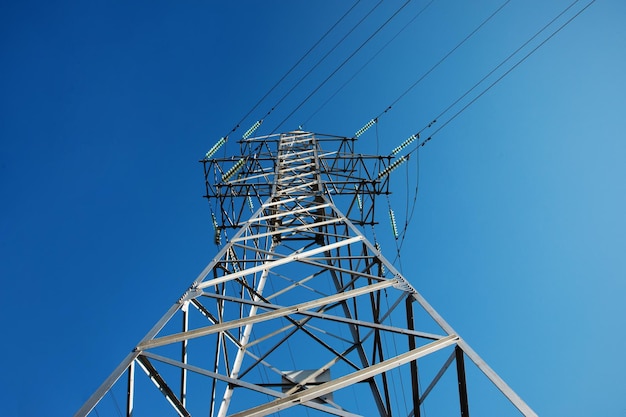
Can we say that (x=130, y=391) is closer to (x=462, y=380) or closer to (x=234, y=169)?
(x=462, y=380)

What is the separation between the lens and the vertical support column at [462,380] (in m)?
3.63

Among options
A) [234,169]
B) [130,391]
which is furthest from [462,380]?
[234,169]

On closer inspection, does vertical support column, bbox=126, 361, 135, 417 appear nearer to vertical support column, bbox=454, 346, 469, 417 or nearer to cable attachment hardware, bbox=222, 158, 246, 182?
vertical support column, bbox=454, 346, 469, 417

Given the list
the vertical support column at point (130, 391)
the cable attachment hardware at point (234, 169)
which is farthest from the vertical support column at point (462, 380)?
the cable attachment hardware at point (234, 169)

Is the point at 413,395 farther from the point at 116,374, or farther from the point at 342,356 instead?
the point at 116,374

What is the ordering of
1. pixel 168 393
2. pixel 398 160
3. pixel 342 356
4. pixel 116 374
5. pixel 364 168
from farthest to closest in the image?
1. pixel 364 168
2. pixel 398 160
3. pixel 342 356
4. pixel 168 393
5. pixel 116 374

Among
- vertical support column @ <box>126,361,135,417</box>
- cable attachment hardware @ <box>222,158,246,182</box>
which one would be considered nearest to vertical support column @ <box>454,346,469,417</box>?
vertical support column @ <box>126,361,135,417</box>

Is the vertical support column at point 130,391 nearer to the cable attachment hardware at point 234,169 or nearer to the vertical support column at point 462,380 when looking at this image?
the vertical support column at point 462,380

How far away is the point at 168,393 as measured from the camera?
3625 millimetres

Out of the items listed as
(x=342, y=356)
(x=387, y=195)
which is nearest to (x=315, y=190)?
(x=387, y=195)

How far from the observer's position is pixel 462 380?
369cm

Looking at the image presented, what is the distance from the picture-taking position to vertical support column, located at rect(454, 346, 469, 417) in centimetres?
363

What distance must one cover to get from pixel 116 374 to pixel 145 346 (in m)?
0.38

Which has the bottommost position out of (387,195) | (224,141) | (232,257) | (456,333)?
(456,333)
